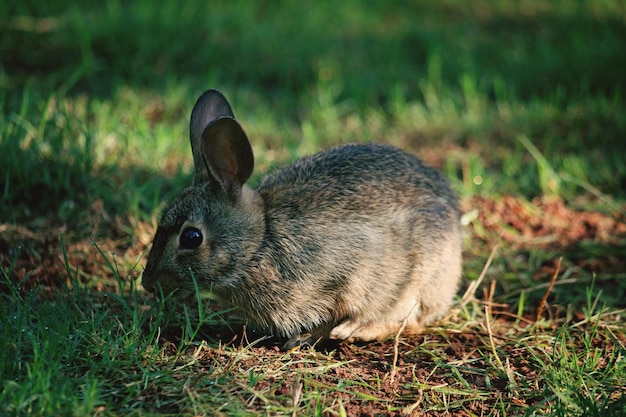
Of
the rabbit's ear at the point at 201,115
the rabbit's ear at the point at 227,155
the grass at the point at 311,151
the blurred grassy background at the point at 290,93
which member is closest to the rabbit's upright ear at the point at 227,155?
the rabbit's ear at the point at 227,155

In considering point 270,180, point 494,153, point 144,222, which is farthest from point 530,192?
point 144,222

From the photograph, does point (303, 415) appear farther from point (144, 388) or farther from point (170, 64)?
point (170, 64)

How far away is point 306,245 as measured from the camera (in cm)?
366

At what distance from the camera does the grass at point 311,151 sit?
3123 mm

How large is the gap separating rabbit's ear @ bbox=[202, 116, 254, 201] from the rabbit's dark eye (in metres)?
0.27

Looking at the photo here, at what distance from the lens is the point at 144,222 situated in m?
4.54

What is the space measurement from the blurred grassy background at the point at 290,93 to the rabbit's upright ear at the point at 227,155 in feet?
3.36

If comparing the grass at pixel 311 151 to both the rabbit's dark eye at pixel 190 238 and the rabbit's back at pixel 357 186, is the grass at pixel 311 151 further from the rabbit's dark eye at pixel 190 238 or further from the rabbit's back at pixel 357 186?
the rabbit's back at pixel 357 186

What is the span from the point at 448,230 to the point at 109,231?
204 cm

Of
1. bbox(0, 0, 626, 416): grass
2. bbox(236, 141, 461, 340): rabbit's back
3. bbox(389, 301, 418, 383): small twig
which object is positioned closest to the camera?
bbox(0, 0, 626, 416): grass

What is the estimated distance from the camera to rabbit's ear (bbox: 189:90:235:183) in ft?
12.7

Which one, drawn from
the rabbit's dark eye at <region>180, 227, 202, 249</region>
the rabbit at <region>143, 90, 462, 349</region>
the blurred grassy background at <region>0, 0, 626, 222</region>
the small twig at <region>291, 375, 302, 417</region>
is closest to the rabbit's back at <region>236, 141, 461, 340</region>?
the rabbit at <region>143, 90, 462, 349</region>

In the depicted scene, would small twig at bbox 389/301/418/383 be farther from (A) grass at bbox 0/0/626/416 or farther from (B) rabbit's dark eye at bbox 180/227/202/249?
(B) rabbit's dark eye at bbox 180/227/202/249

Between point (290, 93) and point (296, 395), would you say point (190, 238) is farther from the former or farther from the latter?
point (290, 93)
